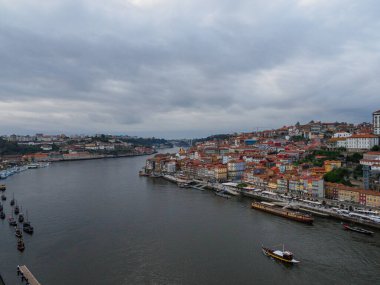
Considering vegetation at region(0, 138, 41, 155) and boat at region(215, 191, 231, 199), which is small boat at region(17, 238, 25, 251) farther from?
vegetation at region(0, 138, 41, 155)

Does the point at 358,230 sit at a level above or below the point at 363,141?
below

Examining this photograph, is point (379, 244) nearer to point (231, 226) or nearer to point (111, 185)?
point (231, 226)

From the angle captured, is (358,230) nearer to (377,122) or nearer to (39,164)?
(377,122)

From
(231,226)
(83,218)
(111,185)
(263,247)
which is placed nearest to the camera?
(263,247)

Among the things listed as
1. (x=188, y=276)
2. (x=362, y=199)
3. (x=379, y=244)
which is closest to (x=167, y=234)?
(x=188, y=276)

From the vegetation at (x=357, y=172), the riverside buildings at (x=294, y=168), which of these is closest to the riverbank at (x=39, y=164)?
the riverside buildings at (x=294, y=168)

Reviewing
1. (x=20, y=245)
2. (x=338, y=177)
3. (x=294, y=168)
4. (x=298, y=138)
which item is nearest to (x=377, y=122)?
(x=294, y=168)
